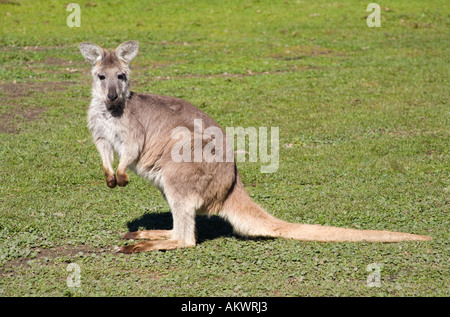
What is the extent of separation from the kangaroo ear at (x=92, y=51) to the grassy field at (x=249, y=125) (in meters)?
1.53

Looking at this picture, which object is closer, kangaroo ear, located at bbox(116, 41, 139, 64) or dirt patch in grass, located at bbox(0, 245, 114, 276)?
dirt patch in grass, located at bbox(0, 245, 114, 276)

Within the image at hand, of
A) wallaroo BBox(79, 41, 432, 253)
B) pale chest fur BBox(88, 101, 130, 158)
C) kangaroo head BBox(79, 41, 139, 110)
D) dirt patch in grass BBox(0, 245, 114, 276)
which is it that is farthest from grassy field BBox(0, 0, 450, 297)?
kangaroo head BBox(79, 41, 139, 110)

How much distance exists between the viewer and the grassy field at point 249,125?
15.4 feet

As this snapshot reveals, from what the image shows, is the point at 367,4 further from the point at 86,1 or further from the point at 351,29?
the point at 86,1

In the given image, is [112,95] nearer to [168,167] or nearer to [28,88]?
[168,167]

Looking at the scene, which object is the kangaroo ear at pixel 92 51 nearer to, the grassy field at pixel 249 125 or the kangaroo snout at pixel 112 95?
the kangaroo snout at pixel 112 95

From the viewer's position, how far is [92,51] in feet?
17.8

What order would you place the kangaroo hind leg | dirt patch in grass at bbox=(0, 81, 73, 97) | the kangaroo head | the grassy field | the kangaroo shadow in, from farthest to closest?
dirt patch in grass at bbox=(0, 81, 73, 97) < the kangaroo shadow < the kangaroo head < the kangaroo hind leg < the grassy field

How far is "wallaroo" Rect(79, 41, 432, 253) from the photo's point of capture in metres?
5.08

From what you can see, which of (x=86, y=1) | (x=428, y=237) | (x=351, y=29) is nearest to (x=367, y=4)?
(x=351, y=29)

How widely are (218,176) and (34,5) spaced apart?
13.6 meters

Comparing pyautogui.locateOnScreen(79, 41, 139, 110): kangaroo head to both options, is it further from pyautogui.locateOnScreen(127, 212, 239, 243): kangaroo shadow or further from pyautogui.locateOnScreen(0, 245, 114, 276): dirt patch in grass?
pyautogui.locateOnScreen(0, 245, 114, 276): dirt patch in grass

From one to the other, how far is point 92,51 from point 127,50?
1.04 feet
